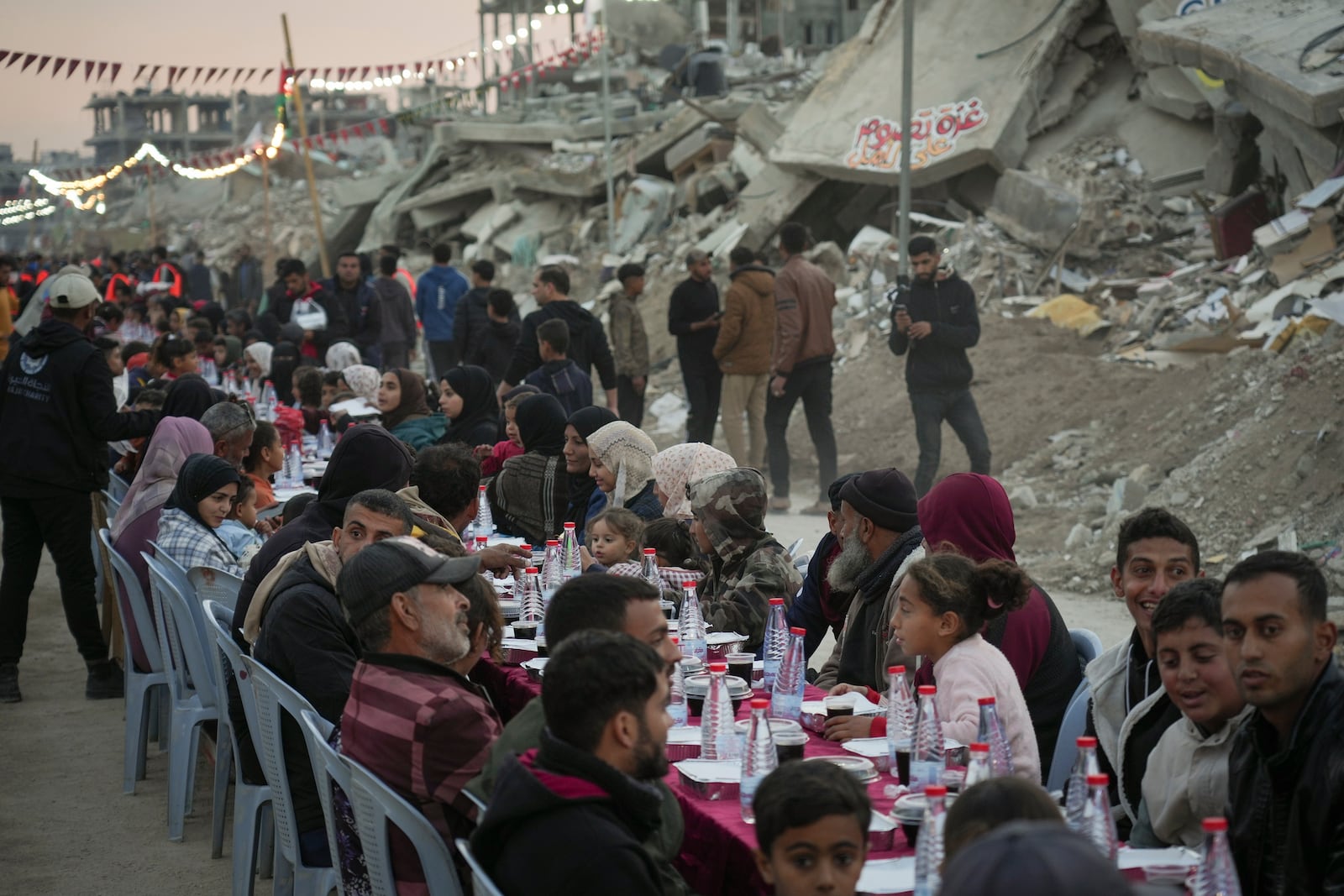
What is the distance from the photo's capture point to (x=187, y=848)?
6121 millimetres

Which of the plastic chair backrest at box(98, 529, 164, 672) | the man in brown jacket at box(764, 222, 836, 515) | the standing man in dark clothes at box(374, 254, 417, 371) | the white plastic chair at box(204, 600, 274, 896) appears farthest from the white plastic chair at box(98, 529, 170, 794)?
the standing man in dark clothes at box(374, 254, 417, 371)

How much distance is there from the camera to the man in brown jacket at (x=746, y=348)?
40.9ft

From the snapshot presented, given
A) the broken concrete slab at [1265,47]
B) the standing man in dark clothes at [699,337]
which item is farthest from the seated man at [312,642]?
the broken concrete slab at [1265,47]

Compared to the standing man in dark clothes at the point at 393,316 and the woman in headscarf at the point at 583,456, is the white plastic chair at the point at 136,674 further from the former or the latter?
the standing man in dark clothes at the point at 393,316

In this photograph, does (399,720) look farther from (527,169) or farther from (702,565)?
(527,169)

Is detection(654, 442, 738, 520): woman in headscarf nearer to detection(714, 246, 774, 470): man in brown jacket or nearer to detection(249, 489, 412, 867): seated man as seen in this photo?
detection(249, 489, 412, 867): seated man

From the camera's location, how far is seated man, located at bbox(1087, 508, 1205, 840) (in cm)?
381

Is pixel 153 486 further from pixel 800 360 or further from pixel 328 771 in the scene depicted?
pixel 800 360

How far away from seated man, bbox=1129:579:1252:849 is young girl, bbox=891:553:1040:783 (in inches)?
18.3

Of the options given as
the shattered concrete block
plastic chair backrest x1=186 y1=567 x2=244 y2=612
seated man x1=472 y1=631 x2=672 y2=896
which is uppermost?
the shattered concrete block

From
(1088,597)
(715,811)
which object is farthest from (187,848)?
(1088,597)

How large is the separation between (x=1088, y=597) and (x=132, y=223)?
2511 inches

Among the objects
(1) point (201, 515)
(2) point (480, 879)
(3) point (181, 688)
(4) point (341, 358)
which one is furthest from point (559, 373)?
(2) point (480, 879)

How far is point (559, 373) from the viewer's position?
1090 centimetres
